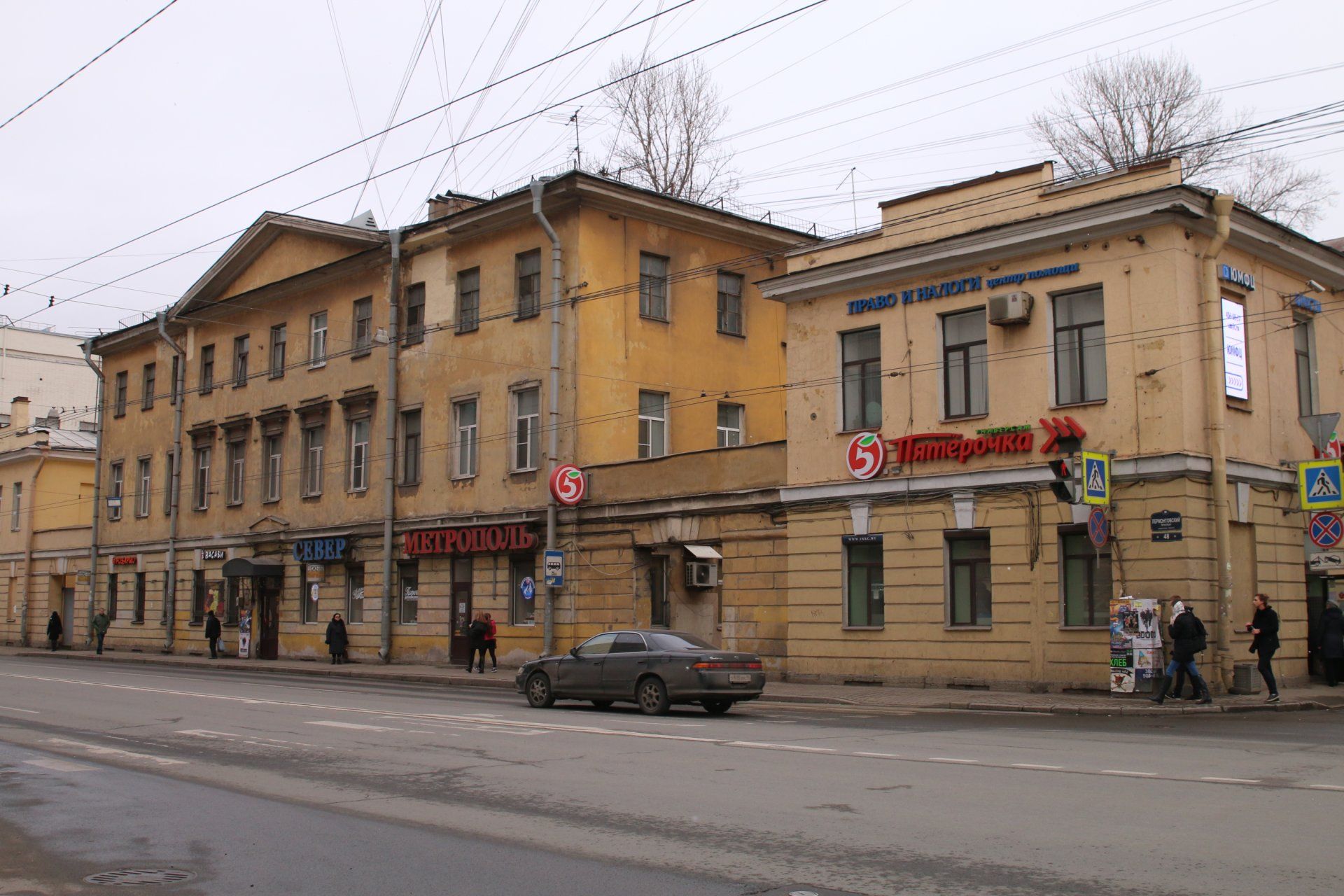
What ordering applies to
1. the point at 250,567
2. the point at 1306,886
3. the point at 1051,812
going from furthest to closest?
the point at 250,567 < the point at 1051,812 < the point at 1306,886

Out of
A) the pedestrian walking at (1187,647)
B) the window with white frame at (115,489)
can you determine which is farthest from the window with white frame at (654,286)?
the window with white frame at (115,489)

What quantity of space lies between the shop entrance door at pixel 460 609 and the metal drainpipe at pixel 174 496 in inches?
675

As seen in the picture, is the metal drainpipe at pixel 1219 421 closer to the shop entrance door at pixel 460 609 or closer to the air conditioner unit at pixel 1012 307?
the air conditioner unit at pixel 1012 307

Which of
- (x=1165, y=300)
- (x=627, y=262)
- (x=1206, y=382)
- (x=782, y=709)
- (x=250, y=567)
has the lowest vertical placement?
(x=782, y=709)

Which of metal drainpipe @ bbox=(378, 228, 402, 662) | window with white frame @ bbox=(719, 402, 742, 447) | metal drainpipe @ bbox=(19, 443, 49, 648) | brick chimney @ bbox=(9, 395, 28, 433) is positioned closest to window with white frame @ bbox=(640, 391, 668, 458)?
window with white frame @ bbox=(719, 402, 742, 447)

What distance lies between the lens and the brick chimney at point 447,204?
37531 mm

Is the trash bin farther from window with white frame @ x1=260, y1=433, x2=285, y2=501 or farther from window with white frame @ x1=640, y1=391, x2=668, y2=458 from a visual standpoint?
window with white frame @ x1=260, y1=433, x2=285, y2=501

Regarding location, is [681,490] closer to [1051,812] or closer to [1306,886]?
[1051,812]

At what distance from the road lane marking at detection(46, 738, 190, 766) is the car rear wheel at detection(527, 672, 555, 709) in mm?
7540

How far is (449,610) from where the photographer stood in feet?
113

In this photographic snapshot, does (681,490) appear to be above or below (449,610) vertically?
above

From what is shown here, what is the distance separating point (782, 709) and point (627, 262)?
15112mm

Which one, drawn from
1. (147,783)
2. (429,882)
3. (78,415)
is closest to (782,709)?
(147,783)

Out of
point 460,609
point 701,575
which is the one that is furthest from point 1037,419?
point 460,609
